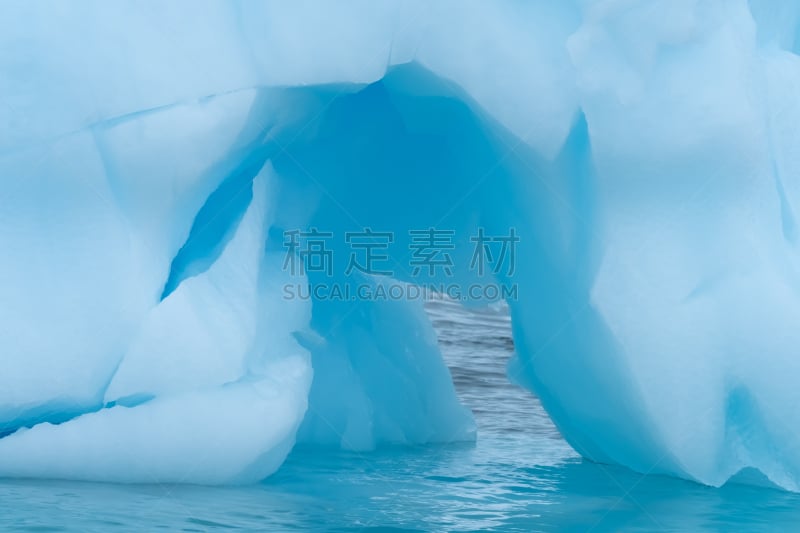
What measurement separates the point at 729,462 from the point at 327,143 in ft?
6.97

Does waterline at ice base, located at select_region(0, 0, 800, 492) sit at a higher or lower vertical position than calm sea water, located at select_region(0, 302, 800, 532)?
higher

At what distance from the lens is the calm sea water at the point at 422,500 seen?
3586 mm

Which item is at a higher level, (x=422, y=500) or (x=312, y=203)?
(x=312, y=203)

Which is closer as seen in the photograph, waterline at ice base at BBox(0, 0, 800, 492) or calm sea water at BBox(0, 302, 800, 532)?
calm sea water at BBox(0, 302, 800, 532)

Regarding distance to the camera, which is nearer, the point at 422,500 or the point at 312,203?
the point at 422,500

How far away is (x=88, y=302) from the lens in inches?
165

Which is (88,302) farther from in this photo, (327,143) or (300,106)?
(327,143)

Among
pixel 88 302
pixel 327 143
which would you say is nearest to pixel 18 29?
pixel 88 302

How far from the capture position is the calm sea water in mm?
3586

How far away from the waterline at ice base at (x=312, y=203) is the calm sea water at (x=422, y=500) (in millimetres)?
158

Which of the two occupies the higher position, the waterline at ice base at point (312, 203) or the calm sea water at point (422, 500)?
the waterline at ice base at point (312, 203)

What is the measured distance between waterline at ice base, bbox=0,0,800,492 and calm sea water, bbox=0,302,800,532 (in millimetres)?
158

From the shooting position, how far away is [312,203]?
5309mm

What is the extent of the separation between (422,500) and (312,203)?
1608mm
